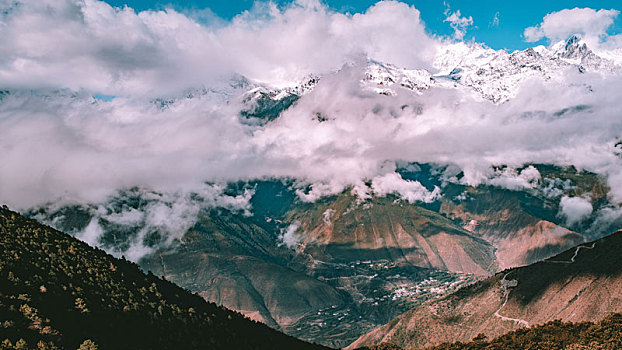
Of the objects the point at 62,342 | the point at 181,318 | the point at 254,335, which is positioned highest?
the point at 62,342

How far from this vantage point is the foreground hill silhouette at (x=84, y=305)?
11481cm

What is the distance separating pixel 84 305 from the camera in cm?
13450

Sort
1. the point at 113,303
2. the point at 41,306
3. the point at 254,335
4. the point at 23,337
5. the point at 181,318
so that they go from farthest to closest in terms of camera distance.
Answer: the point at 254,335
the point at 181,318
the point at 113,303
the point at 41,306
the point at 23,337

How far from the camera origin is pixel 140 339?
140 meters

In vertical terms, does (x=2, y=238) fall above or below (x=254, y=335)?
above

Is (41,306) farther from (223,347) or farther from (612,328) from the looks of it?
(612,328)

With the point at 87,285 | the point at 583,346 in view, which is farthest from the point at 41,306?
the point at 583,346

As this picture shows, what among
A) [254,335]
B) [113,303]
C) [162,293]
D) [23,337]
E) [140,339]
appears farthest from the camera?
[254,335]

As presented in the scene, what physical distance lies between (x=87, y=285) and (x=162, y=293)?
122 feet

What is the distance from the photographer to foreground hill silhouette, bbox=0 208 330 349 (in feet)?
377

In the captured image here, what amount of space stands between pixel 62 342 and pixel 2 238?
66007mm

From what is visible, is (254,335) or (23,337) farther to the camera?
(254,335)

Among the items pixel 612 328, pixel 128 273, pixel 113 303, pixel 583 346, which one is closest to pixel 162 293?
pixel 128 273

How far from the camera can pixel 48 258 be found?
157000 mm
